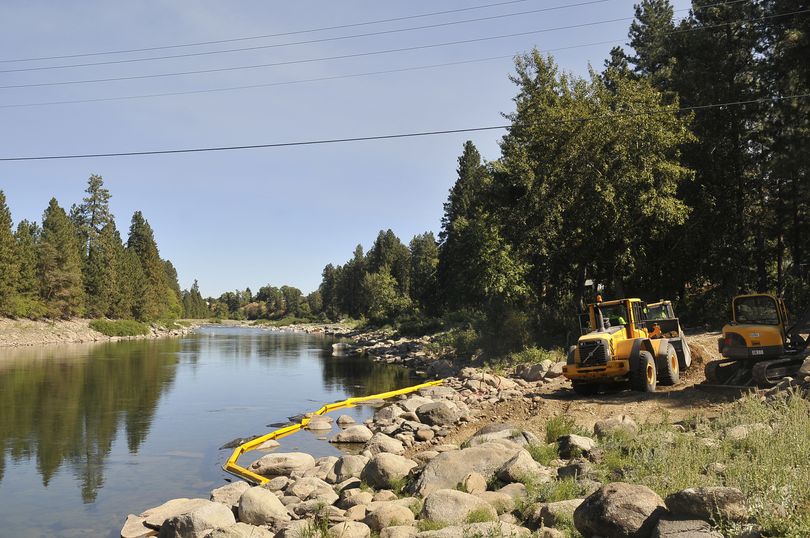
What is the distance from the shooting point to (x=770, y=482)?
611 centimetres

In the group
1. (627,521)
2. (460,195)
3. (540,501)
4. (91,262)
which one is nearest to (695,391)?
(540,501)

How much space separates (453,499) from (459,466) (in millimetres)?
1667

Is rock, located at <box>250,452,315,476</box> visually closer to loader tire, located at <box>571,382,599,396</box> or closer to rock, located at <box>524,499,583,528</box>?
rock, located at <box>524,499,583,528</box>

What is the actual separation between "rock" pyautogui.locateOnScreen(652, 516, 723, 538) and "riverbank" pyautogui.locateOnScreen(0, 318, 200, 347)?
59737 millimetres

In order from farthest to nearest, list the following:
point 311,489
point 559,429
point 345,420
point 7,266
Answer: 1. point 7,266
2. point 345,420
3. point 559,429
4. point 311,489

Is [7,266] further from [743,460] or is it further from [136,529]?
[743,460]

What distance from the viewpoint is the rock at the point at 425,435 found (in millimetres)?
15242

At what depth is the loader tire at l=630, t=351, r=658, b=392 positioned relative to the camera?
15.8 metres

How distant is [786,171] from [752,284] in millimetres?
8895

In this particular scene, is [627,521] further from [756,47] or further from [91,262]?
[91,262]

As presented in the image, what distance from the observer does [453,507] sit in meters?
7.61

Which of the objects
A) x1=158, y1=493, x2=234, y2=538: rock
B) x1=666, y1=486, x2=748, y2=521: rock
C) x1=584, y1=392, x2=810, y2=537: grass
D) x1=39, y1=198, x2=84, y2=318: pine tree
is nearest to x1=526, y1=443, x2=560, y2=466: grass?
x1=584, y1=392, x2=810, y2=537: grass

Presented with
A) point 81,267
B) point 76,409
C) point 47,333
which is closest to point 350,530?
point 76,409

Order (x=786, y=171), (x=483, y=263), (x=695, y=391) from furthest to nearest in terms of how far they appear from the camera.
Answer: (x=483, y=263)
(x=786, y=171)
(x=695, y=391)
